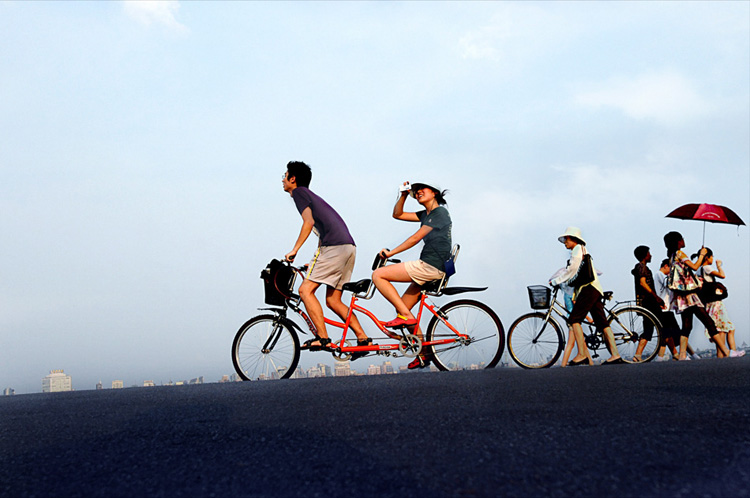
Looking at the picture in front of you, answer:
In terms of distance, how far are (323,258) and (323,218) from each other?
49 cm

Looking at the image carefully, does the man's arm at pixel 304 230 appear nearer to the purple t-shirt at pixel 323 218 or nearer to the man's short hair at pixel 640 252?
the purple t-shirt at pixel 323 218

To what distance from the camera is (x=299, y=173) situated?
8.10m

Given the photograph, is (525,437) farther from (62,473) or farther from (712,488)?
(62,473)

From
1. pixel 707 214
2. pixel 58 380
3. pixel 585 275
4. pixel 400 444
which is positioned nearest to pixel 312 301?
pixel 585 275

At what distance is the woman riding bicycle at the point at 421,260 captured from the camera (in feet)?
25.1

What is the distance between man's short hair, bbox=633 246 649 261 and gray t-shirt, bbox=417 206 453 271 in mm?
4828

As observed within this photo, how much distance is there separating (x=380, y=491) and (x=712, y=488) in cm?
130

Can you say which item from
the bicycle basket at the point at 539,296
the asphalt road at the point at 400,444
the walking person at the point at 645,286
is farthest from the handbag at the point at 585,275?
the asphalt road at the point at 400,444

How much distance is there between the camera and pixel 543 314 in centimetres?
→ 891

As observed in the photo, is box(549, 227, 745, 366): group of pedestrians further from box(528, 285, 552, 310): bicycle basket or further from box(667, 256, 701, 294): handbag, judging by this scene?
box(528, 285, 552, 310): bicycle basket

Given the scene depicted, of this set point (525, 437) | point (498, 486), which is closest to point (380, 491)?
point (498, 486)

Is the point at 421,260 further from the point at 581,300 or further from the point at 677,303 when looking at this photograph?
the point at 677,303

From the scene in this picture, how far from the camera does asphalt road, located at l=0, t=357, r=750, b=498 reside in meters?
2.63

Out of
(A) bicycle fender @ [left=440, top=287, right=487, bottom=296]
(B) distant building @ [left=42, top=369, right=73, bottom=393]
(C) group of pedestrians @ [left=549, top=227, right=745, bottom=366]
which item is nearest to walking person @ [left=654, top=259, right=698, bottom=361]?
(C) group of pedestrians @ [left=549, top=227, right=745, bottom=366]
